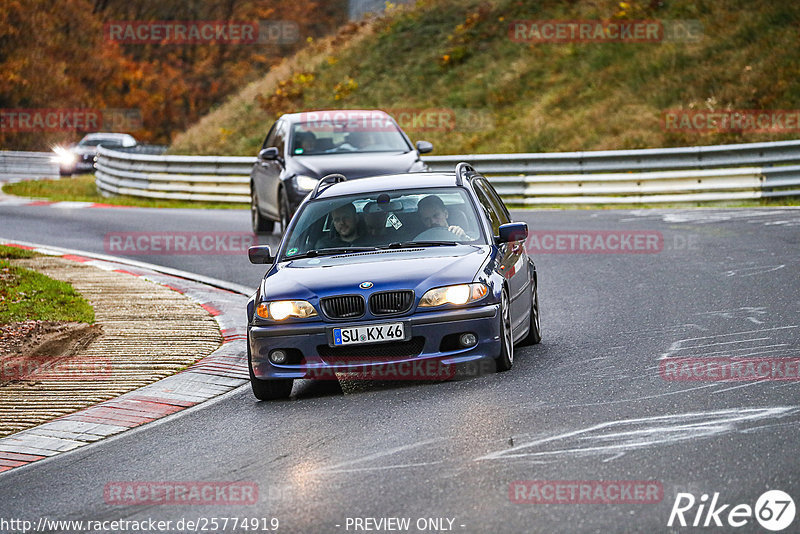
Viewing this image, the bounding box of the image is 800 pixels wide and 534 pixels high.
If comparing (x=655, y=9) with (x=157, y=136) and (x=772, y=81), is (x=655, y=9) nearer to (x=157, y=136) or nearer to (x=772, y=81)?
(x=772, y=81)

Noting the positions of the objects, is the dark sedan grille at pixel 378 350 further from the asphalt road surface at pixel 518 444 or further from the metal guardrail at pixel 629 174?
the metal guardrail at pixel 629 174

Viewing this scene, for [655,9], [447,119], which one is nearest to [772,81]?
[655,9]

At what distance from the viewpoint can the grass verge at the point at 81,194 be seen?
28016 mm

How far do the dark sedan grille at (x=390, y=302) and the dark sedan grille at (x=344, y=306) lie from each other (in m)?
0.09

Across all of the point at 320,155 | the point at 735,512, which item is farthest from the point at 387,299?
the point at 320,155

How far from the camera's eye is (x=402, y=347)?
8602 mm

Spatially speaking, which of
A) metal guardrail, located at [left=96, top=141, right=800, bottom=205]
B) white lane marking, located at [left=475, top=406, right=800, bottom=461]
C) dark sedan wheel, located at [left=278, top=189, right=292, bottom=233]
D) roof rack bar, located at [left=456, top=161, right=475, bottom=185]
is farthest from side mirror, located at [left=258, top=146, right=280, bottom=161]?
white lane marking, located at [left=475, top=406, right=800, bottom=461]

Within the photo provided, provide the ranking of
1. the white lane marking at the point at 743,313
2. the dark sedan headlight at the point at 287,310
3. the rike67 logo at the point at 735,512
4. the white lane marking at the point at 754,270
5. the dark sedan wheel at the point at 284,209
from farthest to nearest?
the dark sedan wheel at the point at 284,209 → the white lane marking at the point at 754,270 → the white lane marking at the point at 743,313 → the dark sedan headlight at the point at 287,310 → the rike67 logo at the point at 735,512

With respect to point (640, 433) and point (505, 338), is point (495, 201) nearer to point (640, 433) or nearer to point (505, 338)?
point (505, 338)

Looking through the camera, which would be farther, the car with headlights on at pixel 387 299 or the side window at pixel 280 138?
the side window at pixel 280 138

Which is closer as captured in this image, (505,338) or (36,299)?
(505,338)

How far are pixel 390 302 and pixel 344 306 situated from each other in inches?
12.4

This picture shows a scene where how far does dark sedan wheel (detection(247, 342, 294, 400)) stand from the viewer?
8875mm

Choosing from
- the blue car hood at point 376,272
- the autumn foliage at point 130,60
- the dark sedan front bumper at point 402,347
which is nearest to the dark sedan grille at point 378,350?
the dark sedan front bumper at point 402,347
